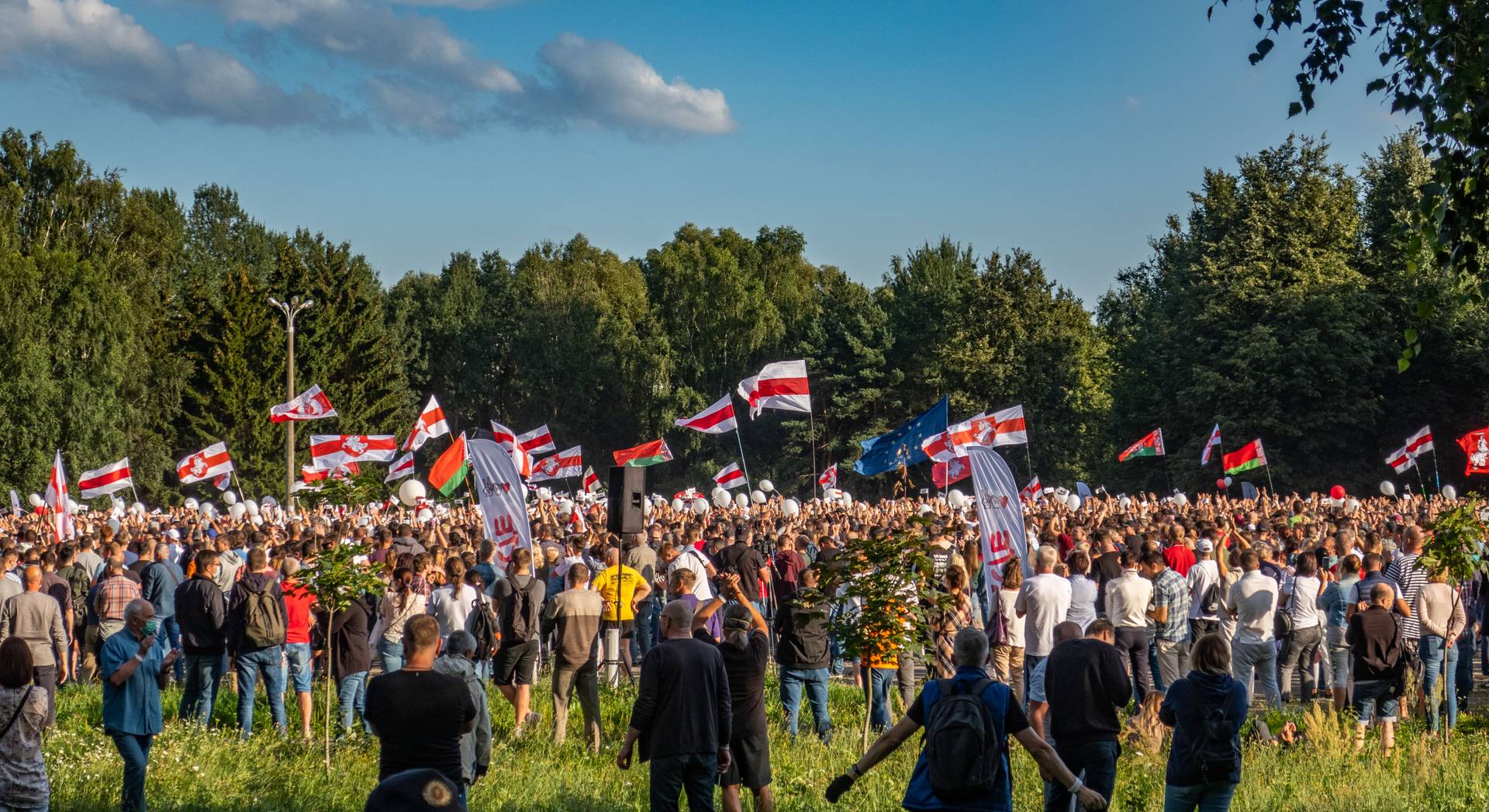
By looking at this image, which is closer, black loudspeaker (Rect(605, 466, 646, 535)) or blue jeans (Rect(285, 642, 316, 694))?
black loudspeaker (Rect(605, 466, 646, 535))

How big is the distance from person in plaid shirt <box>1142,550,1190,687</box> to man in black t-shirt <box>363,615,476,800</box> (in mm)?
7235

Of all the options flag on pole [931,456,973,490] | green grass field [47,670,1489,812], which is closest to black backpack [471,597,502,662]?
green grass field [47,670,1489,812]

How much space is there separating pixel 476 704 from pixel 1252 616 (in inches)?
284

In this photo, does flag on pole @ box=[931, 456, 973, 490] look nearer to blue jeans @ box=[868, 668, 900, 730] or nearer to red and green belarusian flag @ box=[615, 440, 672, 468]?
red and green belarusian flag @ box=[615, 440, 672, 468]

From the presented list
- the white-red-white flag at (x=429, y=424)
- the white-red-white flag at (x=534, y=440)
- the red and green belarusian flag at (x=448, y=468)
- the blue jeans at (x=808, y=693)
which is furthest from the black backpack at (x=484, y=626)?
the white-red-white flag at (x=534, y=440)

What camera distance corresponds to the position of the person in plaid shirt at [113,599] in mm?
12812

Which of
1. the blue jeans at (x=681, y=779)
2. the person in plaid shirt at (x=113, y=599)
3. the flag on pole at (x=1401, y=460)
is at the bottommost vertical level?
the blue jeans at (x=681, y=779)

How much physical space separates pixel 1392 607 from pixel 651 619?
8.56m

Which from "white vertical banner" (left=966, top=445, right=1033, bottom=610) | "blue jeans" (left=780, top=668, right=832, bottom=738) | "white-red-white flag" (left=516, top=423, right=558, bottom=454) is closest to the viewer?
"blue jeans" (left=780, top=668, right=832, bottom=738)

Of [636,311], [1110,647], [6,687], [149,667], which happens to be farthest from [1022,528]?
[636,311]

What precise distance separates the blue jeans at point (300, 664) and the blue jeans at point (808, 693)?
13.7ft

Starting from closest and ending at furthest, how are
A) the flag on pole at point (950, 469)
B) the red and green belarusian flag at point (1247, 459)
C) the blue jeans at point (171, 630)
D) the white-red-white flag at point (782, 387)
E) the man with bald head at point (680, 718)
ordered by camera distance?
1. the man with bald head at point (680, 718)
2. the blue jeans at point (171, 630)
3. the white-red-white flag at point (782, 387)
4. the flag on pole at point (950, 469)
5. the red and green belarusian flag at point (1247, 459)

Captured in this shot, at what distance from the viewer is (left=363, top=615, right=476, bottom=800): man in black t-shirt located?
6832 mm

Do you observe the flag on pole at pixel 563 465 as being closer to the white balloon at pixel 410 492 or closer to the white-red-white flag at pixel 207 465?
the white-red-white flag at pixel 207 465
